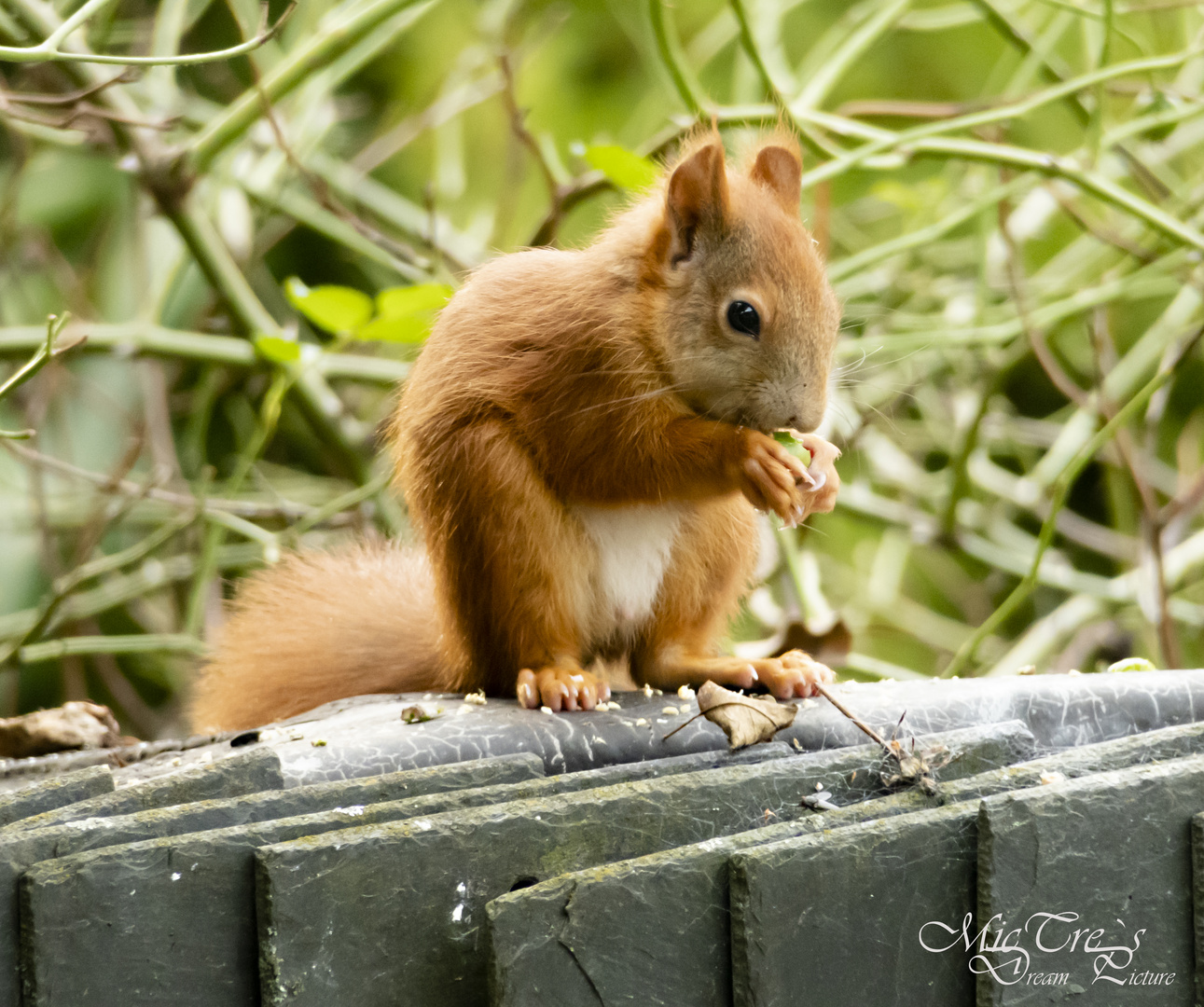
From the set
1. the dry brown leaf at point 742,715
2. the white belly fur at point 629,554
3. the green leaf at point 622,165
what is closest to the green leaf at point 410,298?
the green leaf at point 622,165

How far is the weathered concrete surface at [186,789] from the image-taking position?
0.77 meters

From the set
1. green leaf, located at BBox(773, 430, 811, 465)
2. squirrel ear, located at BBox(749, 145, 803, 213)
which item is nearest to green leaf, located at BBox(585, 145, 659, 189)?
squirrel ear, located at BBox(749, 145, 803, 213)

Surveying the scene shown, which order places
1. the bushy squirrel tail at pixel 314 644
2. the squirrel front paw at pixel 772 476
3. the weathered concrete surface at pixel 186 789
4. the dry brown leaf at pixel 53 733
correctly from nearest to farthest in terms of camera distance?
1. the weathered concrete surface at pixel 186 789
2. the dry brown leaf at pixel 53 733
3. the squirrel front paw at pixel 772 476
4. the bushy squirrel tail at pixel 314 644

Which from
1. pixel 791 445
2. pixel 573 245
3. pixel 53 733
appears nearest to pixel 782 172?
pixel 791 445

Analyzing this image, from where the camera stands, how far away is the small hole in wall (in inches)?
28.4

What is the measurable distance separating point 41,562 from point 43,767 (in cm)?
164

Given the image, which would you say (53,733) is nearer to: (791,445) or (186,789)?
(186,789)

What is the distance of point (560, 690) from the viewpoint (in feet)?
4.09

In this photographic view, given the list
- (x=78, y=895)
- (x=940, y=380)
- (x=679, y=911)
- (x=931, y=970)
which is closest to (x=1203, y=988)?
(x=931, y=970)

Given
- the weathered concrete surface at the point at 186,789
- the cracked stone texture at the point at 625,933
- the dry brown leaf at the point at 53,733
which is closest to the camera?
the cracked stone texture at the point at 625,933

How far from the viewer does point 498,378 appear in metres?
1.38

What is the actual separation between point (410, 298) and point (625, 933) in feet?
3.50

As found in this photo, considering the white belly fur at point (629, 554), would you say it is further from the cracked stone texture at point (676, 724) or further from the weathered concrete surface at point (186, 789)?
the weathered concrete surface at point (186, 789)

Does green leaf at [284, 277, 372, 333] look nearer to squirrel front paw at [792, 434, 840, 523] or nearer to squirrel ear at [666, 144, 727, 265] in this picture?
squirrel ear at [666, 144, 727, 265]
